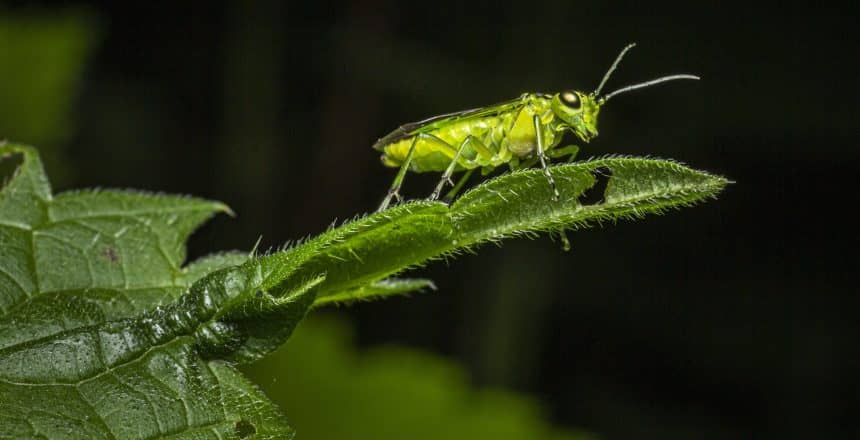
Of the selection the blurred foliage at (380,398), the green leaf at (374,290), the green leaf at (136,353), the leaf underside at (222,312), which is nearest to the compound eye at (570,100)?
the green leaf at (374,290)

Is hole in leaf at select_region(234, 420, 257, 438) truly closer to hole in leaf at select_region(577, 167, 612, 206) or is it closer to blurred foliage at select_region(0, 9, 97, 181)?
hole in leaf at select_region(577, 167, 612, 206)

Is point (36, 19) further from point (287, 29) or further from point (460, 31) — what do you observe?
point (460, 31)

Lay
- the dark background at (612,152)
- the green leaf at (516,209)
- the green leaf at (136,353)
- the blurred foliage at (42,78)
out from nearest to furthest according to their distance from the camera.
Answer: the green leaf at (136,353)
the green leaf at (516,209)
the blurred foliage at (42,78)
the dark background at (612,152)

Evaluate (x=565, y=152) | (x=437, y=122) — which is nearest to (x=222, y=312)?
(x=437, y=122)

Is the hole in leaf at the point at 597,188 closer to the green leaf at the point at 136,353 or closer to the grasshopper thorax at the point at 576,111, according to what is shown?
the green leaf at the point at 136,353

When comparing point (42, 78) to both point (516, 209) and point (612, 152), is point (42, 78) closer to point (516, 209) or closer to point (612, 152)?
→ point (612, 152)

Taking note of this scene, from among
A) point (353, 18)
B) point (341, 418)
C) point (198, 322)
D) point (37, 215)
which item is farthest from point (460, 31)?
point (198, 322)
